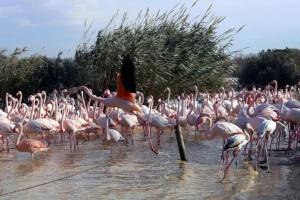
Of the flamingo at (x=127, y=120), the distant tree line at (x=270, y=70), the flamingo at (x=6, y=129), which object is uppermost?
the distant tree line at (x=270, y=70)

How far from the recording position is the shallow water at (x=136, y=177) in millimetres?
8859

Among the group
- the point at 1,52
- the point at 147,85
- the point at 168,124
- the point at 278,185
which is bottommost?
the point at 278,185

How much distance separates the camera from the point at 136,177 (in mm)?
10164

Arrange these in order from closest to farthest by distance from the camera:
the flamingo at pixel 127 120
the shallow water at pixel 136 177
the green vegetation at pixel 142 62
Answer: the shallow water at pixel 136 177 → the flamingo at pixel 127 120 → the green vegetation at pixel 142 62

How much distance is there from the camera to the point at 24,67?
24531 mm

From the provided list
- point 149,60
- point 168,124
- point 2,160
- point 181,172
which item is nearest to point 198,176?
point 181,172

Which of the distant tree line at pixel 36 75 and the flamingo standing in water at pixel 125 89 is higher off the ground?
the distant tree line at pixel 36 75

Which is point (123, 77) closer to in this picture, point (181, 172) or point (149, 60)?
point (181, 172)

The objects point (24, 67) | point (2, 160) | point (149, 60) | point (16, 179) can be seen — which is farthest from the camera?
point (24, 67)

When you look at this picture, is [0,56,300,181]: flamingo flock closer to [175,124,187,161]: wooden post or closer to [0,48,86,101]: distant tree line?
[175,124,187,161]: wooden post

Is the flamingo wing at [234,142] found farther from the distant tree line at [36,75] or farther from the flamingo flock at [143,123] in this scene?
the distant tree line at [36,75]

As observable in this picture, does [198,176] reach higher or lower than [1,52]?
lower

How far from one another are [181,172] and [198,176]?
19.7 inches

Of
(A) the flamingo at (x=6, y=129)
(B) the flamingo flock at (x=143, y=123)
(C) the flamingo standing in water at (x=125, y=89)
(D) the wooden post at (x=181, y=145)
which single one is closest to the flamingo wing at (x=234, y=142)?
(B) the flamingo flock at (x=143, y=123)
